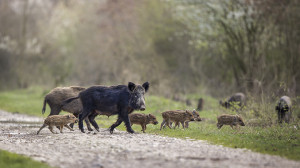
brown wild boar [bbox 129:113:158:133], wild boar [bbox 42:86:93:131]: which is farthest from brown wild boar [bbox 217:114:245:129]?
wild boar [bbox 42:86:93:131]

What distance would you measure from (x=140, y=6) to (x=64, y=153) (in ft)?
107

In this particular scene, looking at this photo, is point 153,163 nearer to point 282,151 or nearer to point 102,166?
point 102,166

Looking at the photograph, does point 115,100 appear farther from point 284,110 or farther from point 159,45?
point 159,45

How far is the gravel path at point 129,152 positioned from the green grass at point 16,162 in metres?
0.38

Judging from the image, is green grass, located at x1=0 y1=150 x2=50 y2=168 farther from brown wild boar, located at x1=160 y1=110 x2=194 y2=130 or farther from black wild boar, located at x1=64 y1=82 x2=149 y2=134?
brown wild boar, located at x1=160 y1=110 x2=194 y2=130

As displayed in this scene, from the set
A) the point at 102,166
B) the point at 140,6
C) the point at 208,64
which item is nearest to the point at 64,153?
the point at 102,166

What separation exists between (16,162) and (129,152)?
2521 mm

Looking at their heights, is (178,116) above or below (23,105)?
below

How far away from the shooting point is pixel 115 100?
47.1 feet

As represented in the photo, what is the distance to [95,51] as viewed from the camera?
159 ft

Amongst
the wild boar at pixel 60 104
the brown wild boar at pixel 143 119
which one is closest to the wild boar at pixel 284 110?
the brown wild boar at pixel 143 119

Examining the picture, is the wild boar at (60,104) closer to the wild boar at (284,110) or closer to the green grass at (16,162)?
the green grass at (16,162)

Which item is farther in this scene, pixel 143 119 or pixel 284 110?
pixel 284 110

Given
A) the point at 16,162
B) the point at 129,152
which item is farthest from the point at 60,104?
the point at 16,162
